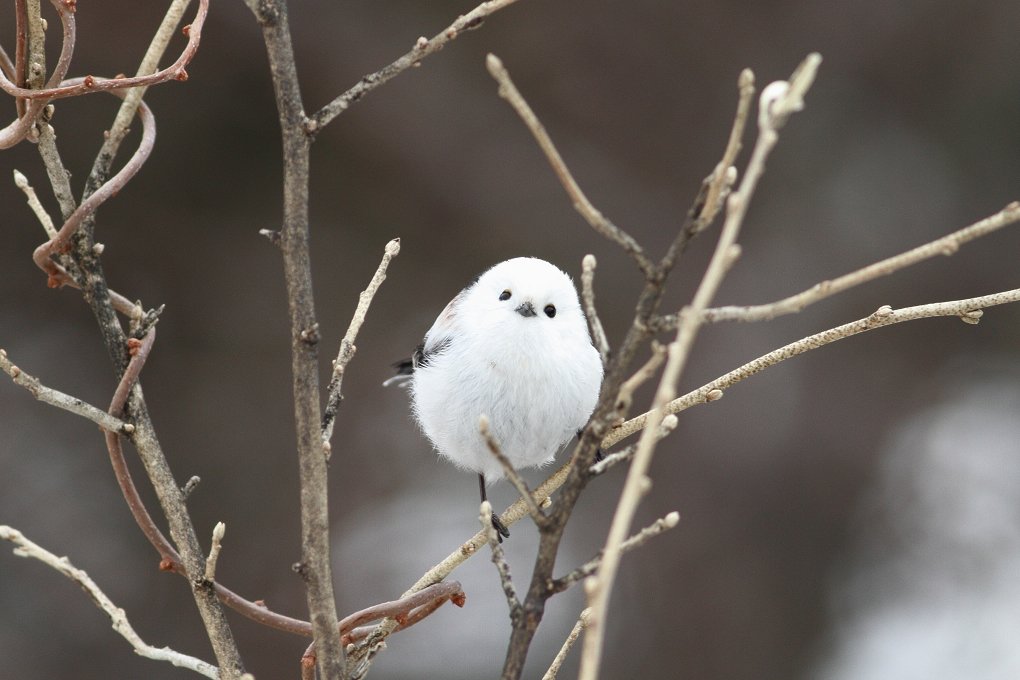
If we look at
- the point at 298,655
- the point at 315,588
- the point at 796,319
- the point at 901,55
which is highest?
the point at 901,55

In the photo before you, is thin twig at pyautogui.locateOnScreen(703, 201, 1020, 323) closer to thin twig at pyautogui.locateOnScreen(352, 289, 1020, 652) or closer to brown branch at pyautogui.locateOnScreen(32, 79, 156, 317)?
thin twig at pyautogui.locateOnScreen(352, 289, 1020, 652)

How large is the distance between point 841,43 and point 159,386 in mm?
1892

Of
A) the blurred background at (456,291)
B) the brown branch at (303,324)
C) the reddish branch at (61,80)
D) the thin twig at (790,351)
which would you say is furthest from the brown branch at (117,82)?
the blurred background at (456,291)

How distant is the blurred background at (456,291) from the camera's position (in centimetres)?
226

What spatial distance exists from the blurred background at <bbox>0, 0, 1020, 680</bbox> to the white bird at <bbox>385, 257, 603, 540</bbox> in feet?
3.06

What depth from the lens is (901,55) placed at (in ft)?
8.36

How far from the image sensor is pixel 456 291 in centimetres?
242

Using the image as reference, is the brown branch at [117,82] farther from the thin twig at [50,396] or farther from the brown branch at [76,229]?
the thin twig at [50,396]

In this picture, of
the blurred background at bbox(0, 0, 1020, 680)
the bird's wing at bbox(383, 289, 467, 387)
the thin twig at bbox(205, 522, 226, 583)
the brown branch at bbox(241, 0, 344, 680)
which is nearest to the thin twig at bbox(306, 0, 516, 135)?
the brown branch at bbox(241, 0, 344, 680)

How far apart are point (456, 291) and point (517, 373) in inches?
43.8

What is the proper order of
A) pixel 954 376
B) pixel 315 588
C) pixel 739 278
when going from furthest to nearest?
pixel 954 376 < pixel 739 278 < pixel 315 588

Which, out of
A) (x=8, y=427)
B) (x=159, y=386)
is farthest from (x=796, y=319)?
(x=8, y=427)

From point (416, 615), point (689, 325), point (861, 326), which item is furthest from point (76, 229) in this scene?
point (861, 326)

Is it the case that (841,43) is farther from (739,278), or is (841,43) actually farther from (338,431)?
(338,431)
